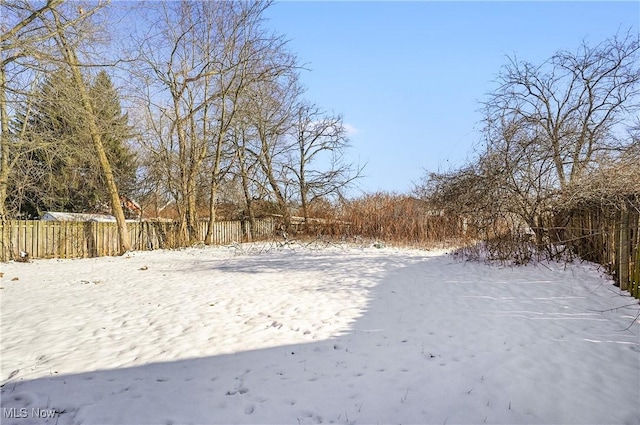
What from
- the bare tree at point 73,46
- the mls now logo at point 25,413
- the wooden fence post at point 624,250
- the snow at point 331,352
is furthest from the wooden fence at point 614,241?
the bare tree at point 73,46

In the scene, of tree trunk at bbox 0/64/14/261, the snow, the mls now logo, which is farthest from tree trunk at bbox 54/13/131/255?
the mls now logo

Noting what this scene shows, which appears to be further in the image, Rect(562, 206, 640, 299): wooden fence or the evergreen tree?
the evergreen tree

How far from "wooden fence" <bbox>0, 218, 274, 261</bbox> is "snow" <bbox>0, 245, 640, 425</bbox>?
6.29m

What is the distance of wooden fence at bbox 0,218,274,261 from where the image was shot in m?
12.4

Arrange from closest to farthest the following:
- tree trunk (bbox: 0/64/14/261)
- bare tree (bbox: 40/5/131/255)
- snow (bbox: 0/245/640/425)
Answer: snow (bbox: 0/245/640/425) < bare tree (bbox: 40/5/131/255) < tree trunk (bbox: 0/64/14/261)

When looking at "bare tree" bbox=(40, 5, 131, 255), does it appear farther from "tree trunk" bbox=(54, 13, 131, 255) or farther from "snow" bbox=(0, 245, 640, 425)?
"snow" bbox=(0, 245, 640, 425)

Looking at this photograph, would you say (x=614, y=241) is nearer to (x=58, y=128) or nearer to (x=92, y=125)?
(x=92, y=125)

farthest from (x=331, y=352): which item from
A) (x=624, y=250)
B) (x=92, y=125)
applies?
(x=92, y=125)

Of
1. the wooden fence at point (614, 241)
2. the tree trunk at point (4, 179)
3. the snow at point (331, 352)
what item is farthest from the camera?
the tree trunk at point (4, 179)

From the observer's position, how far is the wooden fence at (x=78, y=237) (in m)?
12.4

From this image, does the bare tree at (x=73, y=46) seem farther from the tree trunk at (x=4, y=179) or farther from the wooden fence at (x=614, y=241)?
the wooden fence at (x=614, y=241)

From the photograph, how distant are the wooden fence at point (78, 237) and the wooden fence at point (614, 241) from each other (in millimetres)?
15201

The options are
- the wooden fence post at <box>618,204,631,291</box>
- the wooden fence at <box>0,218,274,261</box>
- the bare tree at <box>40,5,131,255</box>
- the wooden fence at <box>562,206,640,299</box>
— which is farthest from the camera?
the wooden fence at <box>0,218,274,261</box>

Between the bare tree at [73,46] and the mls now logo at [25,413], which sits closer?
→ the mls now logo at [25,413]
